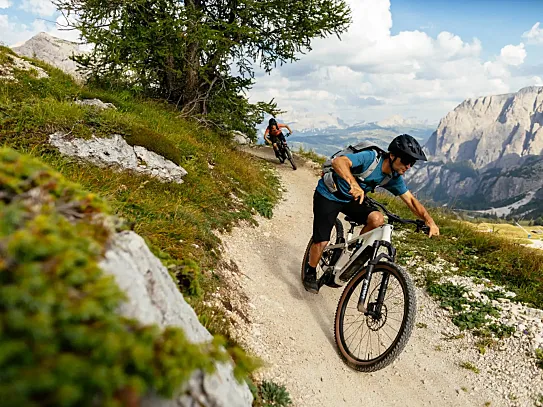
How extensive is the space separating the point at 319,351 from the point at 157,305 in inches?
148

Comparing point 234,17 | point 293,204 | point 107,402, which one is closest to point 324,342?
point 107,402

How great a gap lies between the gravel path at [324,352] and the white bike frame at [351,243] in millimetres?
904

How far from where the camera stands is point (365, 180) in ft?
18.0

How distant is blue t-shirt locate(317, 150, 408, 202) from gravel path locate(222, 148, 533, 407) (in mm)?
2189

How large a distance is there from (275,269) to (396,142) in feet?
13.2

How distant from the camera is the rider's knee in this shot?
5.63m

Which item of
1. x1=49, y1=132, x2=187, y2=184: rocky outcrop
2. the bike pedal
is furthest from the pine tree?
the bike pedal

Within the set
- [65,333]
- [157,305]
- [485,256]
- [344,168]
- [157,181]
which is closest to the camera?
[65,333]

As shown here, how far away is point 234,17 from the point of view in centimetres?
1580

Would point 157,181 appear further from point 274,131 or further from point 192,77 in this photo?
point 274,131

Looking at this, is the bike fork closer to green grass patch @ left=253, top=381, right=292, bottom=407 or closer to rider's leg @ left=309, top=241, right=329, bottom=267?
rider's leg @ left=309, top=241, right=329, bottom=267

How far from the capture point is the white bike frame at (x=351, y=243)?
5.12 metres

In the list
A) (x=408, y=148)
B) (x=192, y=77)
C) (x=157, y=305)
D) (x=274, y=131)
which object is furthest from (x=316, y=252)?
(x=192, y=77)

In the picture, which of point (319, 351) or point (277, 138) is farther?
point (277, 138)
